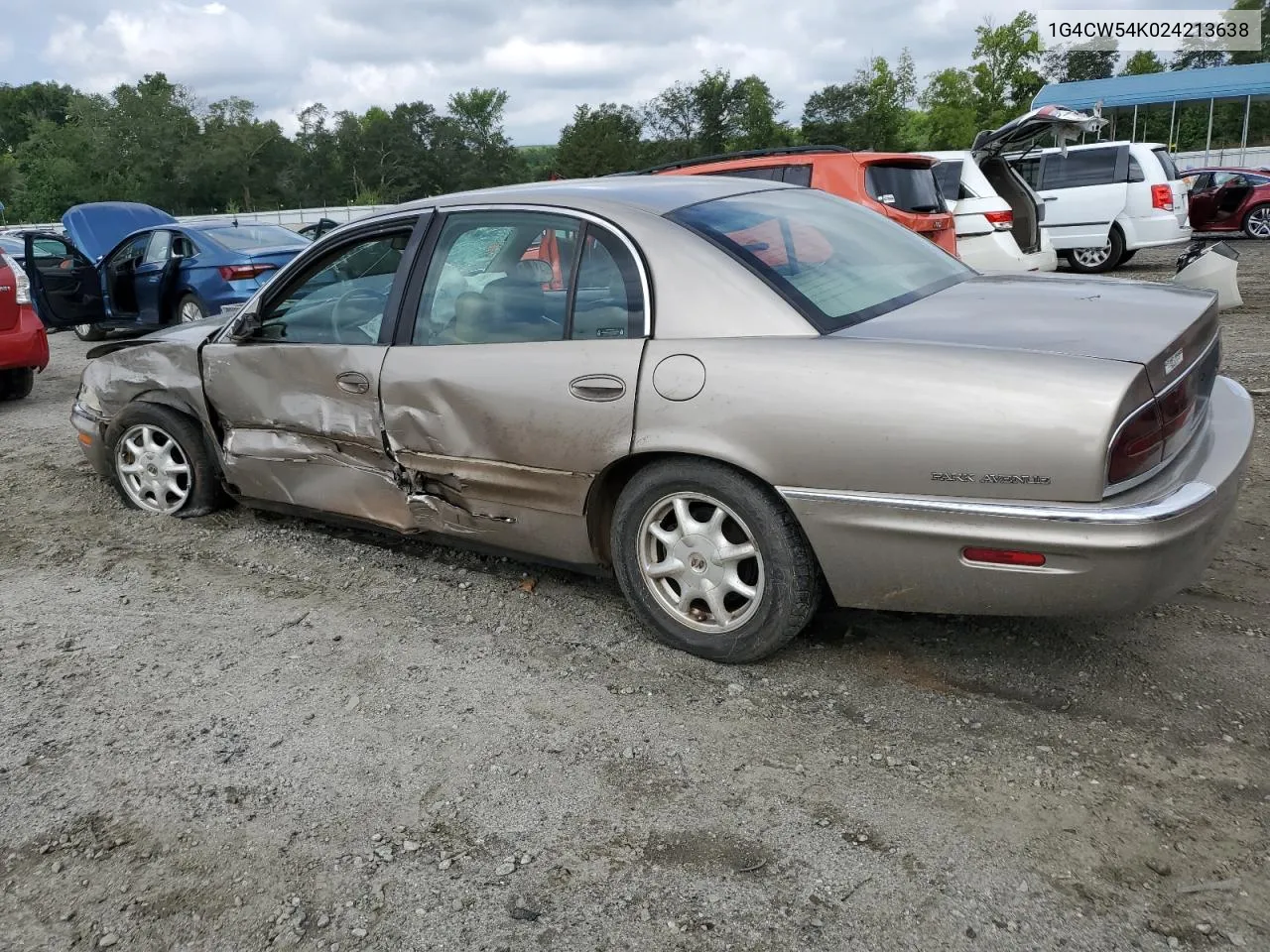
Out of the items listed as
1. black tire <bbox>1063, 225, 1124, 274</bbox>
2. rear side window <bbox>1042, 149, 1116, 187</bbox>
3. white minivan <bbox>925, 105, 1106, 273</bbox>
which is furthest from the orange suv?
black tire <bbox>1063, 225, 1124, 274</bbox>

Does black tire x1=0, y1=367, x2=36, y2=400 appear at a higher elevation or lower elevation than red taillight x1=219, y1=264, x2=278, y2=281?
lower

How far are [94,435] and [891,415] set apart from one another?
4.02 meters

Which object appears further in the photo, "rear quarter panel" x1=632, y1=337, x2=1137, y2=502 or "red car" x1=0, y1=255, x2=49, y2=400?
"red car" x1=0, y1=255, x2=49, y2=400

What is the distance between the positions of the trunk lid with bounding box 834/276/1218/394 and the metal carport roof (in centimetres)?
3311

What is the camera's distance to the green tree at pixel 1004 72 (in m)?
52.1

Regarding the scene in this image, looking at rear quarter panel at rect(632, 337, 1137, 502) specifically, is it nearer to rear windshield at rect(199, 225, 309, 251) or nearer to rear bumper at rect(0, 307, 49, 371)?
rear bumper at rect(0, 307, 49, 371)

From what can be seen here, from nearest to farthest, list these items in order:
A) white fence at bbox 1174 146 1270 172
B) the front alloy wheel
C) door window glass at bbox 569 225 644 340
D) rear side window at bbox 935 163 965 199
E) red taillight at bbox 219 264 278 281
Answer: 1. door window glass at bbox 569 225 644 340
2. the front alloy wheel
3. rear side window at bbox 935 163 965 199
4. red taillight at bbox 219 264 278 281
5. white fence at bbox 1174 146 1270 172

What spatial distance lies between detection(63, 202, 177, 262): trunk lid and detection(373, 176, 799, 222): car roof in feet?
40.2

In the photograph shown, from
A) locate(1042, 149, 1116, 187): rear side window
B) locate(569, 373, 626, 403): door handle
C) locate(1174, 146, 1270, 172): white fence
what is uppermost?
locate(1174, 146, 1270, 172): white fence

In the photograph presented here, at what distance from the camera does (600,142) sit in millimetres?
55656

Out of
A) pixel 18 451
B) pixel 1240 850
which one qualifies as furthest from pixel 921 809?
pixel 18 451

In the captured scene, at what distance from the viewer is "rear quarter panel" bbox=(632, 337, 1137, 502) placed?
2559 millimetres

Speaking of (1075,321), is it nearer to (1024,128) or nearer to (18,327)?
(1024,128)

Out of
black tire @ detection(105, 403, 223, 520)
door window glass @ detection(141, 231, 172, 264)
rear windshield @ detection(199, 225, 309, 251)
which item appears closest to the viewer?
black tire @ detection(105, 403, 223, 520)
